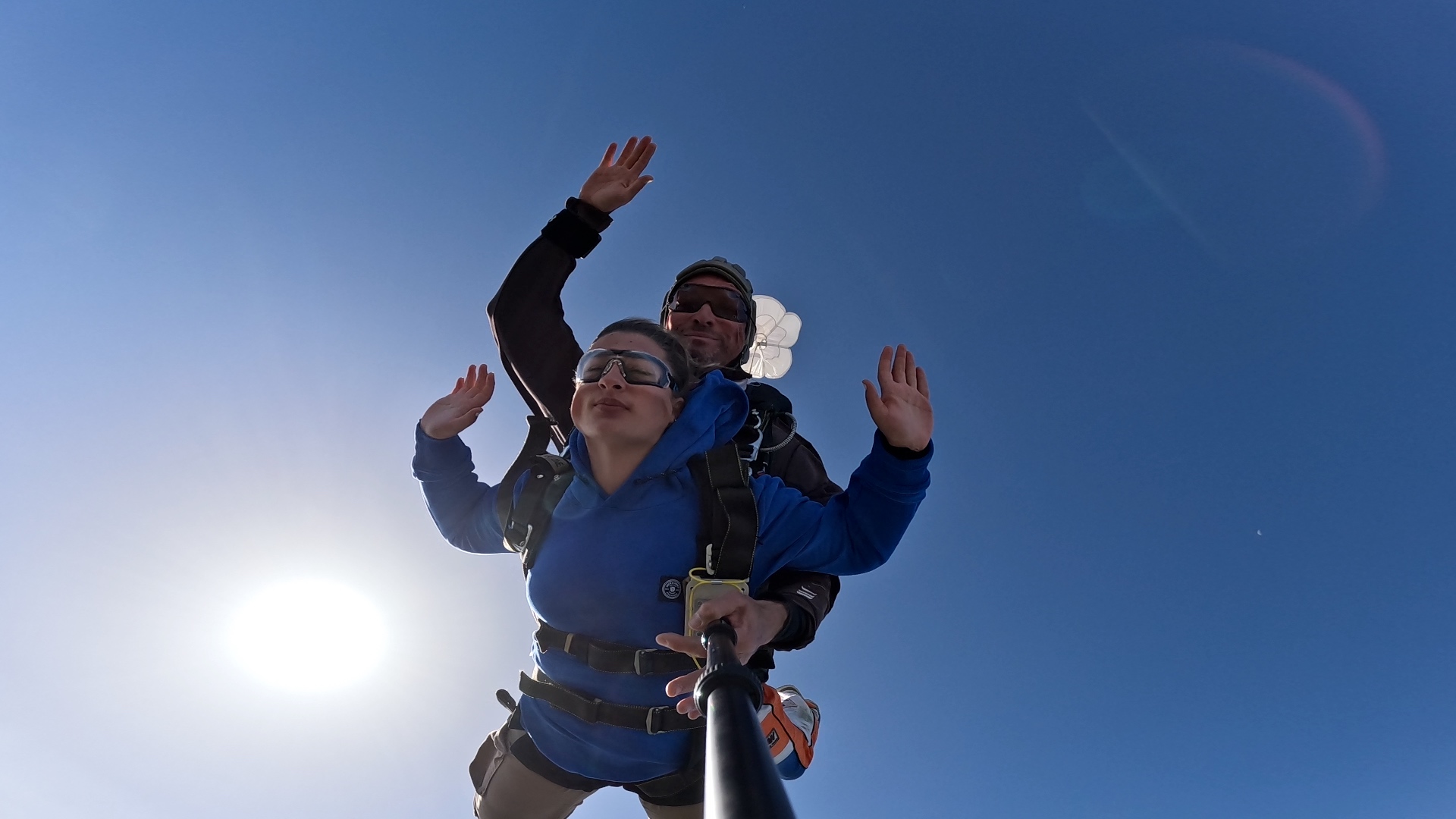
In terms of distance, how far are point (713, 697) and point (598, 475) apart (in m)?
1.40

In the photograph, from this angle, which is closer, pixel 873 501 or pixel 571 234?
pixel 873 501

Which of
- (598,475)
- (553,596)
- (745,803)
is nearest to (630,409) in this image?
(598,475)

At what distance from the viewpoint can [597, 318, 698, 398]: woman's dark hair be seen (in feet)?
8.93

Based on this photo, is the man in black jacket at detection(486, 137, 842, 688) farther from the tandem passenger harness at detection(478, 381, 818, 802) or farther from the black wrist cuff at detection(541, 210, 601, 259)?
the tandem passenger harness at detection(478, 381, 818, 802)

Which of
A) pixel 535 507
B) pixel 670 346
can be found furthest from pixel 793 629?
pixel 670 346

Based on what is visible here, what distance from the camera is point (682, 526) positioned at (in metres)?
2.40

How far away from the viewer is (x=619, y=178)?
3213 mm

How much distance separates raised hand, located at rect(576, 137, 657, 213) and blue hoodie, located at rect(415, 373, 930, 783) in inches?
39.3

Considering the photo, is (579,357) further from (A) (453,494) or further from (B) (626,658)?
(B) (626,658)

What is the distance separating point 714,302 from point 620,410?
6.26 ft

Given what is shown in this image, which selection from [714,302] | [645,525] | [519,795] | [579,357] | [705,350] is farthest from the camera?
[714,302]

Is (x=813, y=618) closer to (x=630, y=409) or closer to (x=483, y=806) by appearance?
(x=630, y=409)

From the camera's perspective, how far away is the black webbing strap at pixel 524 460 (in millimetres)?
2697

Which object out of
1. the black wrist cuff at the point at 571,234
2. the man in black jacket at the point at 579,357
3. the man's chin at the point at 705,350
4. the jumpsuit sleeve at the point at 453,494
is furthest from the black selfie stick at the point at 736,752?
the man's chin at the point at 705,350
